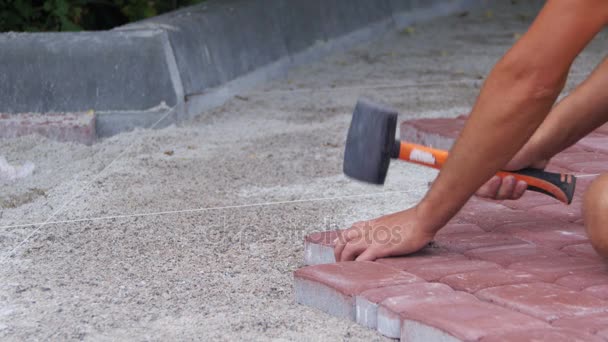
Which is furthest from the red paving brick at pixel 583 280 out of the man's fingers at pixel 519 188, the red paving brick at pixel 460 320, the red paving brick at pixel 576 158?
the red paving brick at pixel 576 158

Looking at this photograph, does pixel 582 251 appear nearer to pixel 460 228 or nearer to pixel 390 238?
→ pixel 460 228

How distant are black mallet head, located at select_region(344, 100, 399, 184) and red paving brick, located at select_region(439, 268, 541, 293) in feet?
1.27

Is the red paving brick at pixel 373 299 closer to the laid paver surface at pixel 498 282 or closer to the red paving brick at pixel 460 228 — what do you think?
the laid paver surface at pixel 498 282

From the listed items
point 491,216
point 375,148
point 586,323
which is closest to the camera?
point 586,323

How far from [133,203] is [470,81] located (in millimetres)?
3045

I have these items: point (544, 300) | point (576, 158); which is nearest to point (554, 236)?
point (544, 300)

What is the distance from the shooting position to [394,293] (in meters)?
2.32

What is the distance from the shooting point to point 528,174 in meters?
2.83

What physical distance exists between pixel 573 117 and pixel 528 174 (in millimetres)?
216

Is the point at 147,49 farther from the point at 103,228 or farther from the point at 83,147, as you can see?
the point at 103,228

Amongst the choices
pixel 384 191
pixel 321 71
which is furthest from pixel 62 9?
pixel 384 191

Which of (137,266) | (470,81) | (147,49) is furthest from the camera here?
(470,81)

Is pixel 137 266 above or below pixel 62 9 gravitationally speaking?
below

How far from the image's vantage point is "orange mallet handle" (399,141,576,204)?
9.10ft
